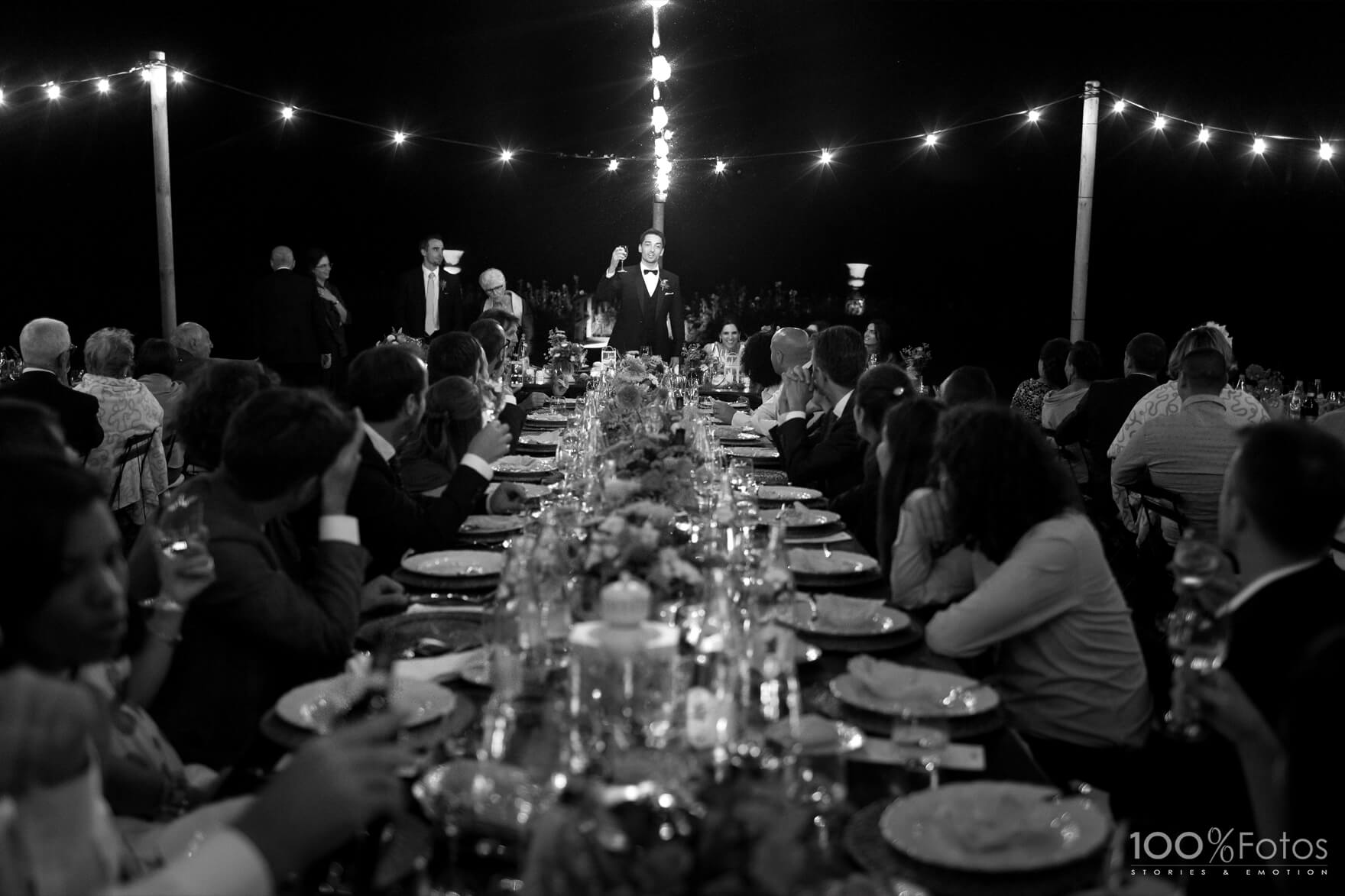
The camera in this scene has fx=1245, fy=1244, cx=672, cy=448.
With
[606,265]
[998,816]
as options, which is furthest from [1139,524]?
[606,265]

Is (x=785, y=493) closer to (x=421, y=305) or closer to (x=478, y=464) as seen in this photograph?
(x=478, y=464)

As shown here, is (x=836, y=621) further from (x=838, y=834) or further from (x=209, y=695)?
(x=209, y=695)

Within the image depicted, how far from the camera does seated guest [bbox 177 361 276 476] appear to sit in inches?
113

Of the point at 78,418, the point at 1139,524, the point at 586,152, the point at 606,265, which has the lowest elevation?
the point at 1139,524

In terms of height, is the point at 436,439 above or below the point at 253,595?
above

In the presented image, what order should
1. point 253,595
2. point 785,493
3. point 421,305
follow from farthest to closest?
point 421,305 < point 785,493 < point 253,595

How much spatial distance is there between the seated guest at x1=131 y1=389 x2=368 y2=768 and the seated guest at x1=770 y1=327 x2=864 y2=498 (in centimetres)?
270

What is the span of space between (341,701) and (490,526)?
180 centimetres

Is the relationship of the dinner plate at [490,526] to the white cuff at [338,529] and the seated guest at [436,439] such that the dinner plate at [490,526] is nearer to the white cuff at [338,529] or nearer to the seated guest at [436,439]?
the seated guest at [436,439]

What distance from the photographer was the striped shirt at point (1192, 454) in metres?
4.78

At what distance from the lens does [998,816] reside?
1.52 meters

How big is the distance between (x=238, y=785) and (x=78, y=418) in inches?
151

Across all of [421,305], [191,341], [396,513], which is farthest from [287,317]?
[396,513]

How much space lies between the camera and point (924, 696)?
2.04m
